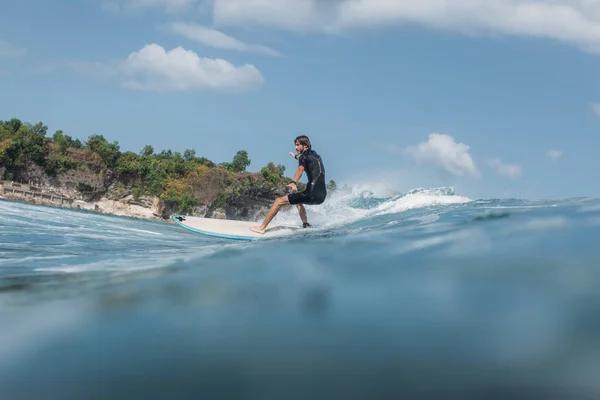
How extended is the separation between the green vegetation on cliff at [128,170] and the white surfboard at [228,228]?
5071 centimetres

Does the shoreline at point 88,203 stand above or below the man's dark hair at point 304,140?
below

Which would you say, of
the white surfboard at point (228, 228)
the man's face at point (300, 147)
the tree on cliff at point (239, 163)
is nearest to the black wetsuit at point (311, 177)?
the man's face at point (300, 147)

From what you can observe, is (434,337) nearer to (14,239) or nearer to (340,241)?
(340,241)

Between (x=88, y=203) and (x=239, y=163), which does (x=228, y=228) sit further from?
(x=239, y=163)

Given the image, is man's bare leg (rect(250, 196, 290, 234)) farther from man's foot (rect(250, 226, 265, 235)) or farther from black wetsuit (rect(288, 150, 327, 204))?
black wetsuit (rect(288, 150, 327, 204))

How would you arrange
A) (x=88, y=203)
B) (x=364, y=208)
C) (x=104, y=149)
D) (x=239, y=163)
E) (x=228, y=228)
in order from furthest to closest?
(x=239, y=163)
(x=104, y=149)
(x=88, y=203)
(x=364, y=208)
(x=228, y=228)

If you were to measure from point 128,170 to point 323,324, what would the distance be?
6738cm

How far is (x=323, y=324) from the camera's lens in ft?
7.98

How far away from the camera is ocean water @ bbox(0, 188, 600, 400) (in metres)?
1.91

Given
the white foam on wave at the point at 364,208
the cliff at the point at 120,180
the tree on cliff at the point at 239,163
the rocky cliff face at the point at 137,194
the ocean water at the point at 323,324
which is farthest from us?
the tree on cliff at the point at 239,163

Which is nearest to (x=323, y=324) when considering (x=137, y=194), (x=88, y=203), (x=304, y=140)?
(x=304, y=140)

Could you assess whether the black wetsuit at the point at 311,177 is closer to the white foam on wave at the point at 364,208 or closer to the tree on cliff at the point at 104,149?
the white foam on wave at the point at 364,208

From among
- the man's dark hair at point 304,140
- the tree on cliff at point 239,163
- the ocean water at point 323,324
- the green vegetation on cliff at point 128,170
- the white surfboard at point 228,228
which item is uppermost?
the tree on cliff at point 239,163

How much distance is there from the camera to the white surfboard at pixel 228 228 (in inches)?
397
